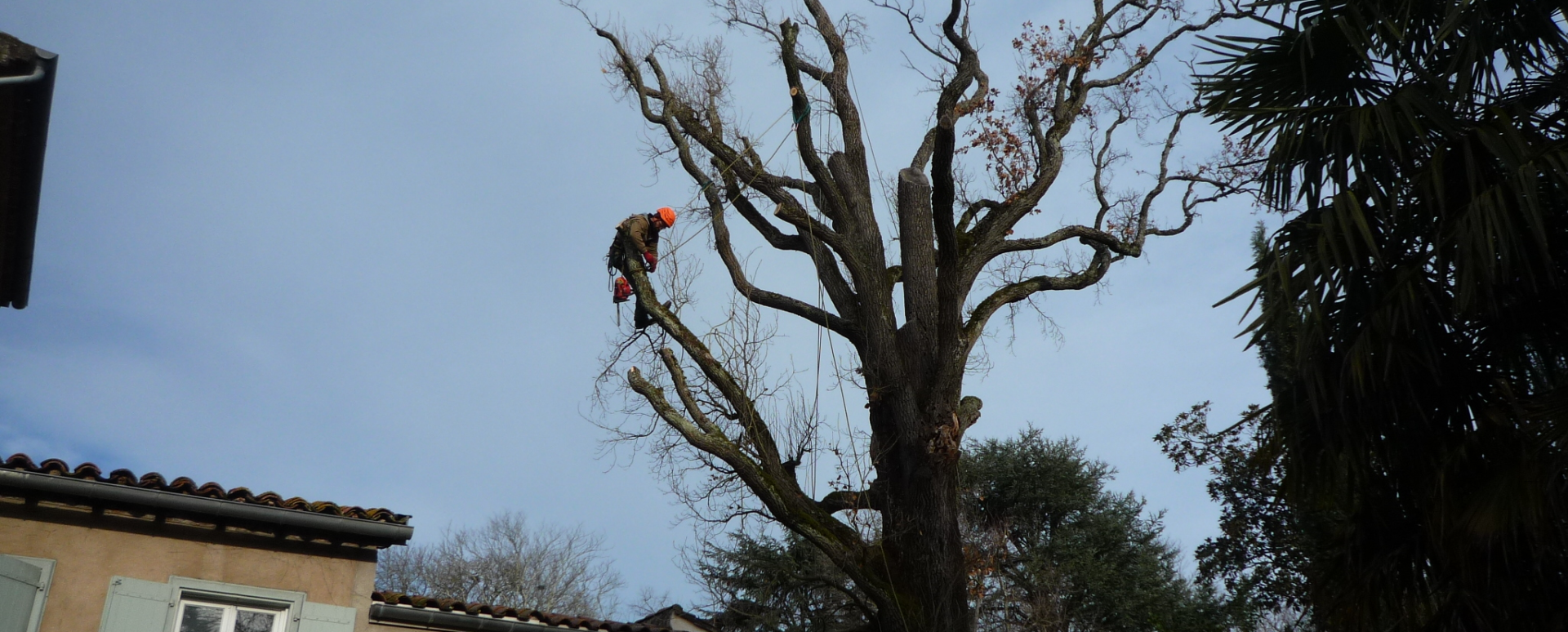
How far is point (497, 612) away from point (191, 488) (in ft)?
7.98

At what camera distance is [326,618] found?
8492 millimetres

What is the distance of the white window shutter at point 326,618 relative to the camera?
8.42 m

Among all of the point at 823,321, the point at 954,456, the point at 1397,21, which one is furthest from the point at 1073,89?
the point at 1397,21

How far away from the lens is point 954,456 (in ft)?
27.0

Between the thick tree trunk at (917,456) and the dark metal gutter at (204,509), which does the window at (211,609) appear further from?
the thick tree trunk at (917,456)

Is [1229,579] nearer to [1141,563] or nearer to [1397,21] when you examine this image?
[1141,563]

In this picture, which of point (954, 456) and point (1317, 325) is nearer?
point (1317, 325)

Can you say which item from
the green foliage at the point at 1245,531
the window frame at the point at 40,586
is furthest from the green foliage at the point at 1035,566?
the window frame at the point at 40,586

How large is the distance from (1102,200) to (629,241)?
460 cm

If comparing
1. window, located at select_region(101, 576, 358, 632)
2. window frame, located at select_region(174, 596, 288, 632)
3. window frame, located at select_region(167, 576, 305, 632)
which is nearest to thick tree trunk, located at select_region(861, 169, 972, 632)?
window, located at select_region(101, 576, 358, 632)

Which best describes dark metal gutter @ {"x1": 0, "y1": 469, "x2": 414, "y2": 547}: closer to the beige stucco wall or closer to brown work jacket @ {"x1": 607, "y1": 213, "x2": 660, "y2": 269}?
the beige stucco wall

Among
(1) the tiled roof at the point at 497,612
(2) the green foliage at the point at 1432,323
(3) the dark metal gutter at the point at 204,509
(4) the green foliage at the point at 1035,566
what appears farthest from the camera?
(4) the green foliage at the point at 1035,566

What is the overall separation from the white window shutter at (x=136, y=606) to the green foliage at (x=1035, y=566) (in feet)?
28.0

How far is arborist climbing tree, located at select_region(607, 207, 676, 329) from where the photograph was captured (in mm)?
9492
